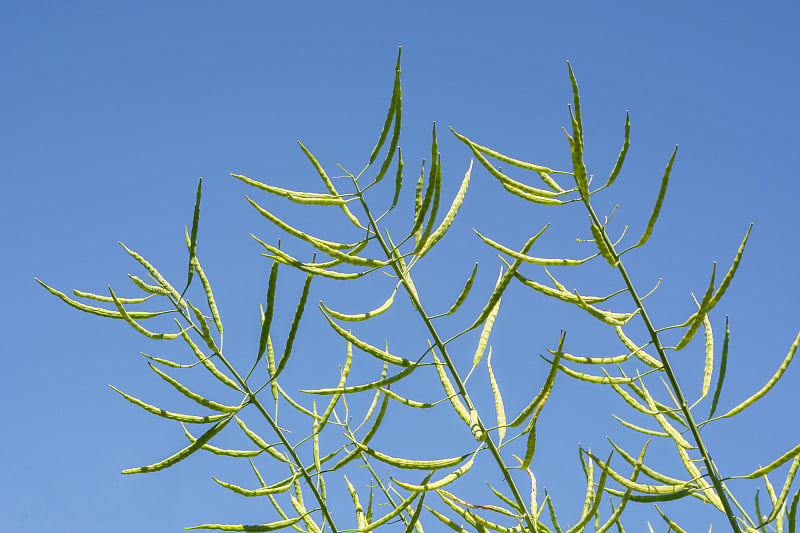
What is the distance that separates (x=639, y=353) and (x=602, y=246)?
40 centimetres

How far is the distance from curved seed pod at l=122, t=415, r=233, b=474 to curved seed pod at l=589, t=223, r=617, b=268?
102 centimetres

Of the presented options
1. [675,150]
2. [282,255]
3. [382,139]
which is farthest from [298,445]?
[675,150]

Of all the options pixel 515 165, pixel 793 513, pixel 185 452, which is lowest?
pixel 793 513

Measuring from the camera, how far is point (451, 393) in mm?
2059

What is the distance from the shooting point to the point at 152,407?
1.84 meters

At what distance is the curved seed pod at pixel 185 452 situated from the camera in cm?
171

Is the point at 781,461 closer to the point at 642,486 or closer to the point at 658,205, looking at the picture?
the point at 642,486

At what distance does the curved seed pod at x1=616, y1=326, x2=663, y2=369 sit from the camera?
2069 millimetres

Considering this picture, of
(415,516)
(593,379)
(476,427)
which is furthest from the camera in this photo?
(593,379)

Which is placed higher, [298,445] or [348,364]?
[348,364]

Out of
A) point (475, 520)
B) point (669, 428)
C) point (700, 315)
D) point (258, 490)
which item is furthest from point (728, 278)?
point (258, 490)

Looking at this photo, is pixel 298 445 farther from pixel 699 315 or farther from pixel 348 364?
pixel 699 315

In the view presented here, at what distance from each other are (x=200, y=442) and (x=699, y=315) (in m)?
1.26

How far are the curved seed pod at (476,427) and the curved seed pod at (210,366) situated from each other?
59cm
